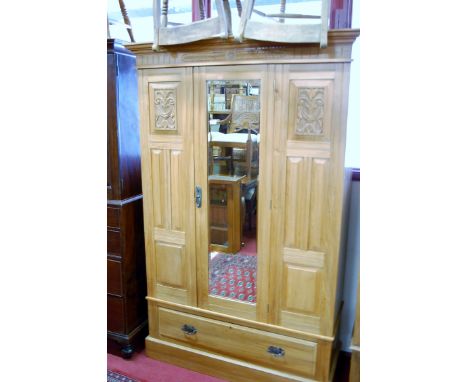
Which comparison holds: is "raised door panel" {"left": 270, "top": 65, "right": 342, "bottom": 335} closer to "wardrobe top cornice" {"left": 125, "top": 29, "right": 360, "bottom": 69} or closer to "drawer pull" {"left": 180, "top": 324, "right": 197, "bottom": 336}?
→ "wardrobe top cornice" {"left": 125, "top": 29, "right": 360, "bottom": 69}

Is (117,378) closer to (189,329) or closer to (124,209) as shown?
(189,329)

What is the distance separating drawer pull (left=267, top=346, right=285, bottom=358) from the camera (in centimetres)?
186

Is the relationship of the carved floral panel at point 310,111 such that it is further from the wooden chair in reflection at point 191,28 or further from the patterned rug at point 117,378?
the patterned rug at point 117,378

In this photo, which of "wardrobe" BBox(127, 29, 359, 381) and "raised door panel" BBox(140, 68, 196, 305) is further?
"raised door panel" BBox(140, 68, 196, 305)

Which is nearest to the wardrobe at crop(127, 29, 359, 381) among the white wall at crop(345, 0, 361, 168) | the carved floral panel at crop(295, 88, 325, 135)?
the carved floral panel at crop(295, 88, 325, 135)

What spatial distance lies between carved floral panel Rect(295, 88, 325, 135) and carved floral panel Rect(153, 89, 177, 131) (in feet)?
2.11

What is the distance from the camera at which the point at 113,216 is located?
6.82 ft

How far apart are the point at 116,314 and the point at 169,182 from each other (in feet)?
2.95

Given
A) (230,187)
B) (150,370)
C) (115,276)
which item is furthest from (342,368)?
(115,276)

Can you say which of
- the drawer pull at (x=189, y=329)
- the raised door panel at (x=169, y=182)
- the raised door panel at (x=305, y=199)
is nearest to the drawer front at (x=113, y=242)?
the raised door panel at (x=169, y=182)

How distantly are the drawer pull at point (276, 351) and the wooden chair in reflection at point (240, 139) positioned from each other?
882 millimetres

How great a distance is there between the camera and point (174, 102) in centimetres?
183
